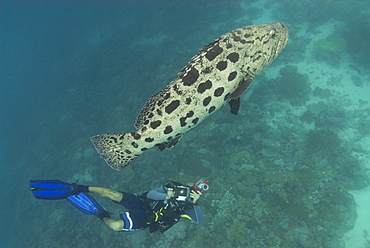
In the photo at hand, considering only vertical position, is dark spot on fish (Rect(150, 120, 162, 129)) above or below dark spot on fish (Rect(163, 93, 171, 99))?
below

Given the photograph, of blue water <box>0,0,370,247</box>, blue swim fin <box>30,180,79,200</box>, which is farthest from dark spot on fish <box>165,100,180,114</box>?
blue water <box>0,0,370,247</box>

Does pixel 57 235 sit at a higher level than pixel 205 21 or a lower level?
lower

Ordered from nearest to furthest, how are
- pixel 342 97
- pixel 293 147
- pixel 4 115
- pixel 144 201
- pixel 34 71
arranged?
pixel 144 201, pixel 293 147, pixel 342 97, pixel 4 115, pixel 34 71

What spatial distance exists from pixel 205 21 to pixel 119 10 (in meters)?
24.3

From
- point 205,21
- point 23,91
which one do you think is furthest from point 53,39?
point 205,21

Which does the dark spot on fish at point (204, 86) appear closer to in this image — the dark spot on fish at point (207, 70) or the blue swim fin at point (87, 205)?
the dark spot on fish at point (207, 70)

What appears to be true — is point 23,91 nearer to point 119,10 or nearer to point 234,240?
point 119,10

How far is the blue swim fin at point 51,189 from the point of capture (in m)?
8.32

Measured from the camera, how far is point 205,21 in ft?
78.4

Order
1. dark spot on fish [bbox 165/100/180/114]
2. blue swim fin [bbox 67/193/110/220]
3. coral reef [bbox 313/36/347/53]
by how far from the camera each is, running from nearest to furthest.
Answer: dark spot on fish [bbox 165/100/180/114], blue swim fin [bbox 67/193/110/220], coral reef [bbox 313/36/347/53]

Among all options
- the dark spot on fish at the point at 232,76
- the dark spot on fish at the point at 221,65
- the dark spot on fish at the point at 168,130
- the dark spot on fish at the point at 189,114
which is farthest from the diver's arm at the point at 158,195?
the dark spot on fish at the point at 221,65

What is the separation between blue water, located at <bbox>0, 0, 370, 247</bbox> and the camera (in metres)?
9.47

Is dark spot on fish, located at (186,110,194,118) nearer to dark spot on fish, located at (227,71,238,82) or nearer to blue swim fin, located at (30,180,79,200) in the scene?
dark spot on fish, located at (227,71,238,82)

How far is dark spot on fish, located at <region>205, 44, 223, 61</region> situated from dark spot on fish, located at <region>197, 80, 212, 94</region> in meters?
0.45
